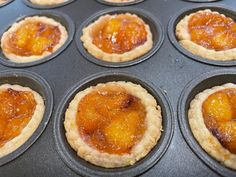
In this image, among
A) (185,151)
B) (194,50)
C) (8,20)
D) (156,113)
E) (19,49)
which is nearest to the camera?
(185,151)

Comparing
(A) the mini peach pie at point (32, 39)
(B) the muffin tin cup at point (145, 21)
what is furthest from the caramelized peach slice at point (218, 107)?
(A) the mini peach pie at point (32, 39)

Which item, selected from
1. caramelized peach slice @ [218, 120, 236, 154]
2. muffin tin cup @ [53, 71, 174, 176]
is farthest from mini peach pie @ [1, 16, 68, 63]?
caramelized peach slice @ [218, 120, 236, 154]

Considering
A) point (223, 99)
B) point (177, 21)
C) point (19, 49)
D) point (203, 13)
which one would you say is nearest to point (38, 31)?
point (19, 49)

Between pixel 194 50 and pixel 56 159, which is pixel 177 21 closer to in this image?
pixel 194 50

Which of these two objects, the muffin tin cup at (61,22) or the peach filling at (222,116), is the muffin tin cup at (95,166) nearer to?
the peach filling at (222,116)

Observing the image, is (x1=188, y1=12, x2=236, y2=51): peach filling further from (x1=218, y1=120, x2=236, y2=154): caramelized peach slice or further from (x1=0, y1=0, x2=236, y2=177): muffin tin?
(x1=218, y1=120, x2=236, y2=154): caramelized peach slice
